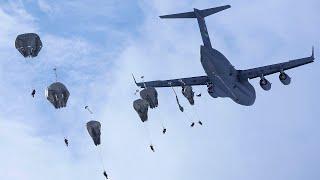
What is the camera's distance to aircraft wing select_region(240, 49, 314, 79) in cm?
9862

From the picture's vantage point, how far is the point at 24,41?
71062 millimetres

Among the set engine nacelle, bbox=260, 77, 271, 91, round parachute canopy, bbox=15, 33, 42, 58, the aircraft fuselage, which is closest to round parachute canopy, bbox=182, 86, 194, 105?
the aircraft fuselage

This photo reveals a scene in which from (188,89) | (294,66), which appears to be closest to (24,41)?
(188,89)

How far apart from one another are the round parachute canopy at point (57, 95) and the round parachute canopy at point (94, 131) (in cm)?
478

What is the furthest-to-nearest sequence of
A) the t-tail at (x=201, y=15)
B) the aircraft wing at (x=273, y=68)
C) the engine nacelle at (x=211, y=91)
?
the t-tail at (x=201, y=15), the engine nacelle at (x=211, y=91), the aircraft wing at (x=273, y=68)

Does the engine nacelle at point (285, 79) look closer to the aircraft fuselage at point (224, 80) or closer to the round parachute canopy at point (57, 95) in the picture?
the aircraft fuselage at point (224, 80)

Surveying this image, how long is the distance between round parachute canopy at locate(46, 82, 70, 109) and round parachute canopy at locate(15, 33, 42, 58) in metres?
4.82

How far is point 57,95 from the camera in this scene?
6962cm

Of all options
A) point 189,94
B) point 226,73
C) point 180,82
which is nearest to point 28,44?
point 189,94

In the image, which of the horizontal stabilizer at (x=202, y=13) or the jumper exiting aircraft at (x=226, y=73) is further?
the horizontal stabilizer at (x=202, y=13)

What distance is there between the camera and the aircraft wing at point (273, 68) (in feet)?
324

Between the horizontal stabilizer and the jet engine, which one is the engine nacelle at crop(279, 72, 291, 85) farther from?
the horizontal stabilizer

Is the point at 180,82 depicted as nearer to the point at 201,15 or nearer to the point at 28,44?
the point at 201,15

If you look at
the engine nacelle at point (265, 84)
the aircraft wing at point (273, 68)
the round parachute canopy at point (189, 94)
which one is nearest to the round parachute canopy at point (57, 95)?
the round parachute canopy at point (189, 94)
